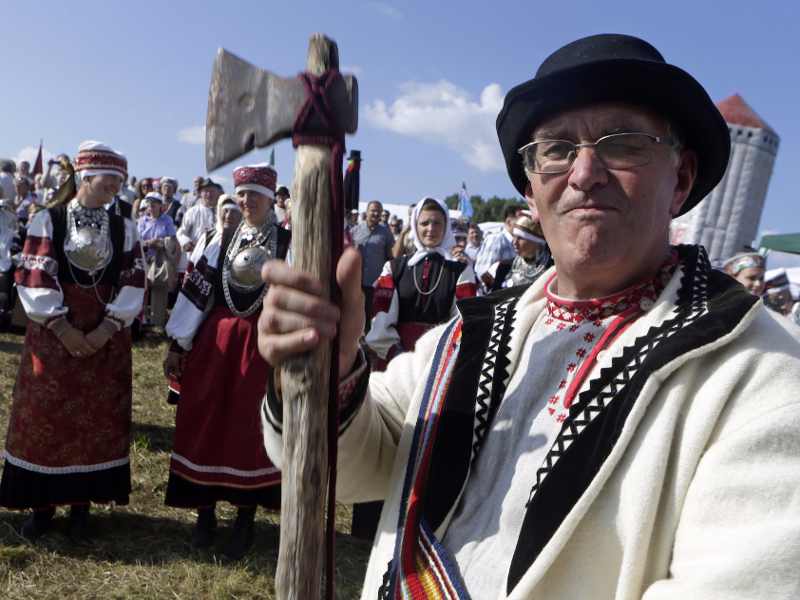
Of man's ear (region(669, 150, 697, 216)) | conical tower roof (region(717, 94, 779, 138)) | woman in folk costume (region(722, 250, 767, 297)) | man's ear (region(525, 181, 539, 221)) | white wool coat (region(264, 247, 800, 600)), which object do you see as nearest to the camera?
white wool coat (region(264, 247, 800, 600))

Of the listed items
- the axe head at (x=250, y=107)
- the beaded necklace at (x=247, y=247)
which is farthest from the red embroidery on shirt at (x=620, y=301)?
the beaded necklace at (x=247, y=247)

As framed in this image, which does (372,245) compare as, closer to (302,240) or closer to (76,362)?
(76,362)

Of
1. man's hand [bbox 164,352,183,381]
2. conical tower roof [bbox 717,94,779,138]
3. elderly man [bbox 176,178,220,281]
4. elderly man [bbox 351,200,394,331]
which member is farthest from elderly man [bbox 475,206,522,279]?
conical tower roof [bbox 717,94,779,138]

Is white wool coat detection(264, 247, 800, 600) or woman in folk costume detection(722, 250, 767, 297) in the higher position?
woman in folk costume detection(722, 250, 767, 297)

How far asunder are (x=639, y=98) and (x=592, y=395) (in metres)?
0.69

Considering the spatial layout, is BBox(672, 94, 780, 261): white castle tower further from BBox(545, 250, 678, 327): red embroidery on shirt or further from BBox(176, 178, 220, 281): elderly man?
BBox(545, 250, 678, 327): red embroidery on shirt

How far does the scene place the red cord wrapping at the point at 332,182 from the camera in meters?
1.09

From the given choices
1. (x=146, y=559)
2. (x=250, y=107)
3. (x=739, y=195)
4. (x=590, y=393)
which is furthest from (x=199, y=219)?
(x=739, y=195)

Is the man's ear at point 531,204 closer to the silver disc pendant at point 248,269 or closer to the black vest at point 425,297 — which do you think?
the silver disc pendant at point 248,269

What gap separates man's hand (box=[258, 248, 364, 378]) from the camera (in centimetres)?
109

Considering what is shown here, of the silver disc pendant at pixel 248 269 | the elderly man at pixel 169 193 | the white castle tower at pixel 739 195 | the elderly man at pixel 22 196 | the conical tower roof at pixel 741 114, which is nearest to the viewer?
the silver disc pendant at pixel 248 269

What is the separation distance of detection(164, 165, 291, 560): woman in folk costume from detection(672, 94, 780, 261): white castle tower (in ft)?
39.7

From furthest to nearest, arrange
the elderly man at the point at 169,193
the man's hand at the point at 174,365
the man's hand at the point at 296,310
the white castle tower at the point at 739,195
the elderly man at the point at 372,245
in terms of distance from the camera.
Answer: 1. the white castle tower at the point at 739,195
2. the elderly man at the point at 169,193
3. the elderly man at the point at 372,245
4. the man's hand at the point at 174,365
5. the man's hand at the point at 296,310

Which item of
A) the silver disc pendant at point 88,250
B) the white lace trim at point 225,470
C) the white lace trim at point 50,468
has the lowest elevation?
the white lace trim at point 50,468
